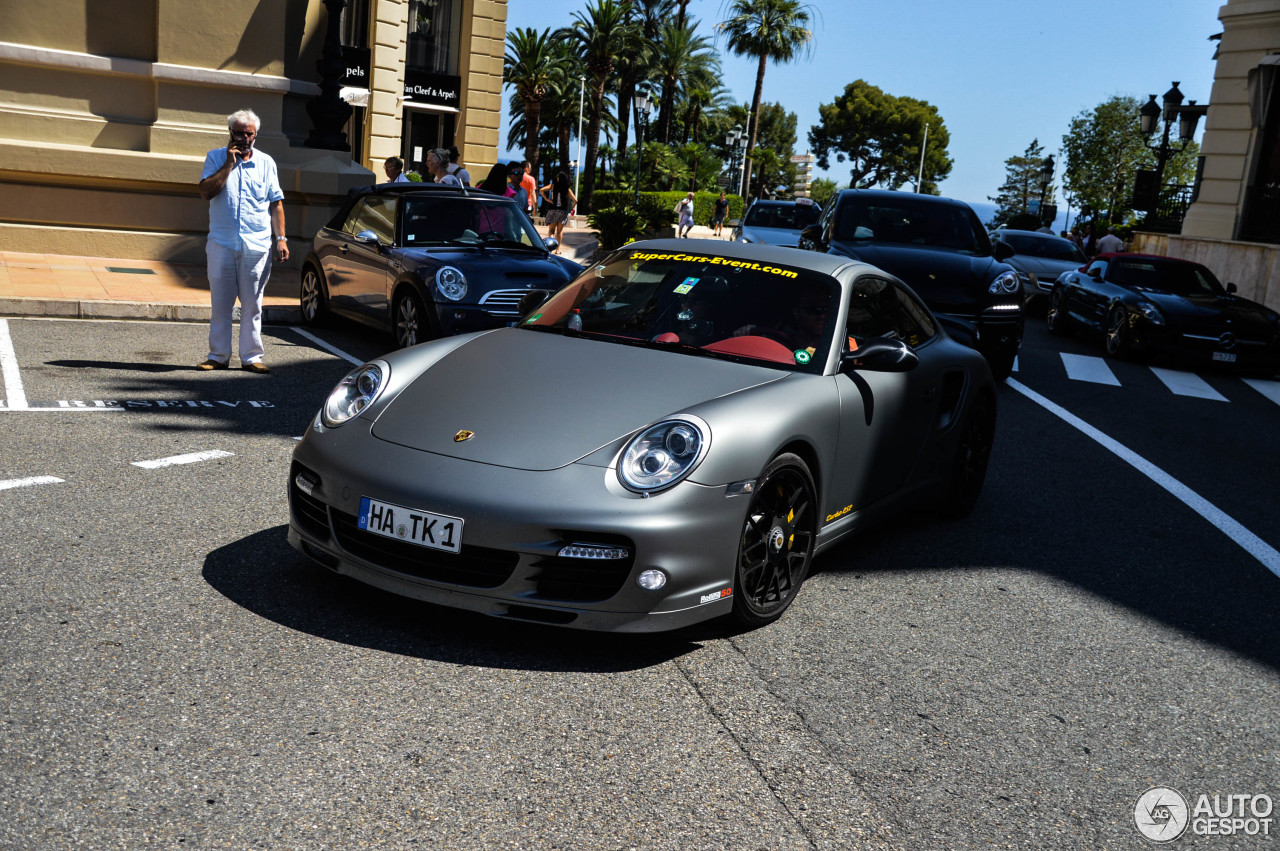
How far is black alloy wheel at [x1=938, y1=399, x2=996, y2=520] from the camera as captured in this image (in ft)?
20.5

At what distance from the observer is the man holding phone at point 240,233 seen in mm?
8305

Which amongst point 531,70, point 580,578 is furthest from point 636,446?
point 531,70

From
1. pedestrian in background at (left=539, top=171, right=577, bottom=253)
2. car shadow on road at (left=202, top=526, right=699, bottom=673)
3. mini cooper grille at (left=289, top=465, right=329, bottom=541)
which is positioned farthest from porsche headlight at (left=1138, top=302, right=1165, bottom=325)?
pedestrian in background at (left=539, top=171, right=577, bottom=253)

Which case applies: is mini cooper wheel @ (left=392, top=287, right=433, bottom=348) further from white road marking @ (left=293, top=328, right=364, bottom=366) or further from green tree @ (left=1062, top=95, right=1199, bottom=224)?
green tree @ (left=1062, top=95, right=1199, bottom=224)

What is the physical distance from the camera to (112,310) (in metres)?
11.2

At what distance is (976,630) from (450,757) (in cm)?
236

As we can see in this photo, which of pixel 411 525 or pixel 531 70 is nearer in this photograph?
pixel 411 525

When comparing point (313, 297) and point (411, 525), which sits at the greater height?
point (411, 525)

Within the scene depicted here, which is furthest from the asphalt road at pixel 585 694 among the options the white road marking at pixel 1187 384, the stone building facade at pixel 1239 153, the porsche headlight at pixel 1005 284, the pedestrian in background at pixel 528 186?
the stone building facade at pixel 1239 153

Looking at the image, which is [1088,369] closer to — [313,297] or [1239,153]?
[313,297]

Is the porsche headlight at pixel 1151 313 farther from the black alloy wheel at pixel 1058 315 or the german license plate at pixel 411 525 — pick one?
the german license plate at pixel 411 525

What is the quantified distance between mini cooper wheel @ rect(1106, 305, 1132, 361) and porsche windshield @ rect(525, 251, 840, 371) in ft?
35.9

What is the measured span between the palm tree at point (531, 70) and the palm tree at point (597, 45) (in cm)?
171

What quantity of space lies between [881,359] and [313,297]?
26.1ft
